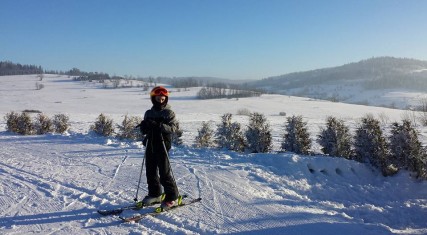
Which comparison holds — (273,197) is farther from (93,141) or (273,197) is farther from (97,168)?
(93,141)

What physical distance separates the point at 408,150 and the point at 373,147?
0.93 m

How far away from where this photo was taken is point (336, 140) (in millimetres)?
10914

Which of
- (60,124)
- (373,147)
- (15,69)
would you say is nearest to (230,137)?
(373,147)

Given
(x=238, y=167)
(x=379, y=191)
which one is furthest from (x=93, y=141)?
(x=379, y=191)

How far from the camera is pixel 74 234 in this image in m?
4.82

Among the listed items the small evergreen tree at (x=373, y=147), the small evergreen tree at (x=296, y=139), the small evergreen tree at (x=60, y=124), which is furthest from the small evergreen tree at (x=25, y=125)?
the small evergreen tree at (x=373, y=147)

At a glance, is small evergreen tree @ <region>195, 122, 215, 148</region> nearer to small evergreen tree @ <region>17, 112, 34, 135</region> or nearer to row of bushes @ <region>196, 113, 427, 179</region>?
row of bushes @ <region>196, 113, 427, 179</region>

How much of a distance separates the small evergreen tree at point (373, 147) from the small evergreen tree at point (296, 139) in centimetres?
161

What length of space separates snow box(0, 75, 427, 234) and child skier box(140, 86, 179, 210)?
0.42 m

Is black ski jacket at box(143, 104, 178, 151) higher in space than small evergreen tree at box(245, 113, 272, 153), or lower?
higher

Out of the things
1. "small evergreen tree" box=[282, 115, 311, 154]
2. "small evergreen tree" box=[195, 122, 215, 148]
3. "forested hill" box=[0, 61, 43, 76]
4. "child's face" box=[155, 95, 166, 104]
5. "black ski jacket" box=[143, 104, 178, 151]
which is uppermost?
"forested hill" box=[0, 61, 43, 76]

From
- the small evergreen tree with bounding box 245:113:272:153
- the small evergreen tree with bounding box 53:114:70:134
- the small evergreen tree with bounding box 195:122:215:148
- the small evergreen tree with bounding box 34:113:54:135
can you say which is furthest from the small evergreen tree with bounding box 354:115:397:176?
the small evergreen tree with bounding box 34:113:54:135

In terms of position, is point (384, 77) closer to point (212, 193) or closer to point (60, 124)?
point (60, 124)

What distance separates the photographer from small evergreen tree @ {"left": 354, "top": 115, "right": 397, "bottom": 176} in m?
9.77
